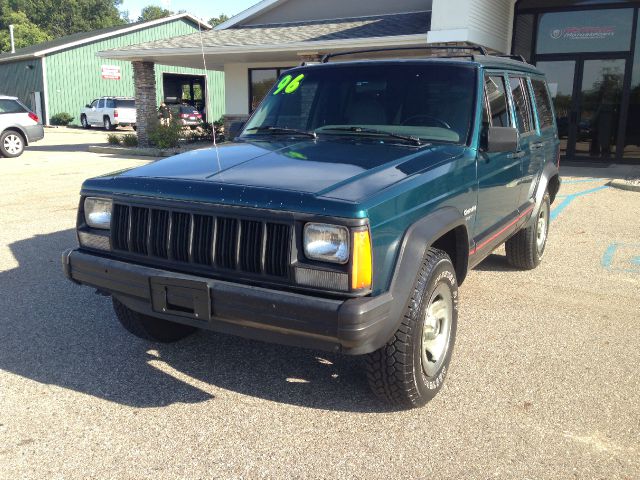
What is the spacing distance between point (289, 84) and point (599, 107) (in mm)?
13333

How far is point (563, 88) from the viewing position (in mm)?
15617

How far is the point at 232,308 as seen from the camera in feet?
9.41

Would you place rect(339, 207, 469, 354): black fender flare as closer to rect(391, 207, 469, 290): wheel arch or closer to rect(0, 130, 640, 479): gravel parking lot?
rect(391, 207, 469, 290): wheel arch

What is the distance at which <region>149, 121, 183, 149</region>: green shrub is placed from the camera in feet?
60.0

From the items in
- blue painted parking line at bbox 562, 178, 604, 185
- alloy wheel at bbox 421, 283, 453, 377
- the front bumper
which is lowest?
blue painted parking line at bbox 562, 178, 604, 185

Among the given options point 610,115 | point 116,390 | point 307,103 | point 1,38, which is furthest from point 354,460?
point 1,38

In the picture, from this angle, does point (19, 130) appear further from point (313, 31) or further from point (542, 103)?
point (542, 103)

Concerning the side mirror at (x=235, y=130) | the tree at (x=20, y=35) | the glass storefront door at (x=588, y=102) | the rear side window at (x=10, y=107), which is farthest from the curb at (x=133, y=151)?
the tree at (x=20, y=35)

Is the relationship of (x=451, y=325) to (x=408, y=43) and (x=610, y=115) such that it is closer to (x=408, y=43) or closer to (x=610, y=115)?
(x=408, y=43)

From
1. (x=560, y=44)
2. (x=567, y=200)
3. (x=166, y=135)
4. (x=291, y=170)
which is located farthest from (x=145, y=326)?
(x=166, y=135)

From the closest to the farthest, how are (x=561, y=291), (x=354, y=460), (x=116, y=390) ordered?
(x=354, y=460), (x=116, y=390), (x=561, y=291)

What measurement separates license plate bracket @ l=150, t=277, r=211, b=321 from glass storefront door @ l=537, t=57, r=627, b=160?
14.9 m

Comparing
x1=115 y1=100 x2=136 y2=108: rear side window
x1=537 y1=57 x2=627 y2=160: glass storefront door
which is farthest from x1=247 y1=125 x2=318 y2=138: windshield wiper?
x1=115 y1=100 x2=136 y2=108: rear side window

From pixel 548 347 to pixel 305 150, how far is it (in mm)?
2199
